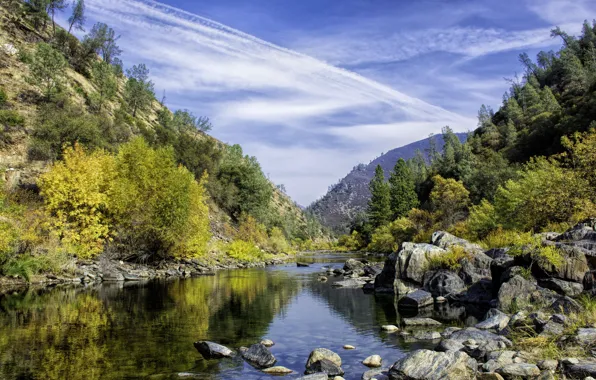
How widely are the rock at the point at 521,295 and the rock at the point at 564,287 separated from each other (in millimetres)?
475

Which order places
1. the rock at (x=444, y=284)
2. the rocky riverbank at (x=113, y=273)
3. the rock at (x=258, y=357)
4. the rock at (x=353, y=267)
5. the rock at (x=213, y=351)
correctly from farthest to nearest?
the rock at (x=353, y=267) → the rocky riverbank at (x=113, y=273) → the rock at (x=444, y=284) → the rock at (x=213, y=351) → the rock at (x=258, y=357)

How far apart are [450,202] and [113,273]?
5773cm

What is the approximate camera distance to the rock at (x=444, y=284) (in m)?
28.5

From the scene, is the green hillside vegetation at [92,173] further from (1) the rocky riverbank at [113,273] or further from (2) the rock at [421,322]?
(2) the rock at [421,322]

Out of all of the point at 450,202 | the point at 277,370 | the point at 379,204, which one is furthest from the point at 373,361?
the point at 379,204

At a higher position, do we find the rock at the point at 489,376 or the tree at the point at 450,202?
the tree at the point at 450,202

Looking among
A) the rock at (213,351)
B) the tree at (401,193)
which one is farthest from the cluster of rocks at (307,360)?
the tree at (401,193)

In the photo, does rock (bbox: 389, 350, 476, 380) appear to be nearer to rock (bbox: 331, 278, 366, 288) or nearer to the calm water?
the calm water

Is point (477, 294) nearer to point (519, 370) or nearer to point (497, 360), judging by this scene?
point (497, 360)

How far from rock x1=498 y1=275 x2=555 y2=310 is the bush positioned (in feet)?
26.0

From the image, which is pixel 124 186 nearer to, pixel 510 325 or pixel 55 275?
pixel 55 275

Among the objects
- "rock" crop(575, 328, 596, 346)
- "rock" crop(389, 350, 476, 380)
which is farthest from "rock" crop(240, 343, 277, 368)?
"rock" crop(575, 328, 596, 346)

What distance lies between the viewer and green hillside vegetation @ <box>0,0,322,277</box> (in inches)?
1609

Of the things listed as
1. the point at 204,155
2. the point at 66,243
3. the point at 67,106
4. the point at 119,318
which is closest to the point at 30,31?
the point at 67,106
